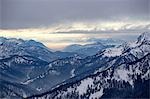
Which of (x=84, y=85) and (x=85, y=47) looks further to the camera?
(x=84, y=85)

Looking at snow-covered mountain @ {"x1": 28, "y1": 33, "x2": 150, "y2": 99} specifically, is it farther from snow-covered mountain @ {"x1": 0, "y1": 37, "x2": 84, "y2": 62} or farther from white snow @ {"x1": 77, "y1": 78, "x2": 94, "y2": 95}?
snow-covered mountain @ {"x1": 0, "y1": 37, "x2": 84, "y2": 62}

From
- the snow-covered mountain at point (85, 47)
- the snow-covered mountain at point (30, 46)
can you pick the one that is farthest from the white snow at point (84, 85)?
the snow-covered mountain at point (85, 47)

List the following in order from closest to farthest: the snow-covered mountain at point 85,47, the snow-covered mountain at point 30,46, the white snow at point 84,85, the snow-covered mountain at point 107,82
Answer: the snow-covered mountain at point 85,47, the snow-covered mountain at point 30,46, the snow-covered mountain at point 107,82, the white snow at point 84,85

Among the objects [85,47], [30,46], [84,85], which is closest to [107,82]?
[84,85]

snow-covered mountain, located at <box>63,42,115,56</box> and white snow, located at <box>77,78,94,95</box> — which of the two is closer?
snow-covered mountain, located at <box>63,42,115,56</box>

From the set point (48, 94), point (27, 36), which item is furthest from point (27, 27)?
point (48, 94)

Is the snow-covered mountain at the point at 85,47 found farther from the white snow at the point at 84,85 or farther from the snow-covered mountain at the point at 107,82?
the white snow at the point at 84,85

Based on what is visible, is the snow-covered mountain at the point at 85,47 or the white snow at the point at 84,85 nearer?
the snow-covered mountain at the point at 85,47

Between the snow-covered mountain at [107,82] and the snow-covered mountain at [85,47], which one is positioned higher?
the snow-covered mountain at [85,47]

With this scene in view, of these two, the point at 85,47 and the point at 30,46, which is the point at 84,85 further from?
the point at 85,47

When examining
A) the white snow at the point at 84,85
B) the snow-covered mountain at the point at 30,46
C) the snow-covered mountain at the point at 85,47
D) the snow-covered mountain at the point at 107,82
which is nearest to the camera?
the snow-covered mountain at the point at 85,47

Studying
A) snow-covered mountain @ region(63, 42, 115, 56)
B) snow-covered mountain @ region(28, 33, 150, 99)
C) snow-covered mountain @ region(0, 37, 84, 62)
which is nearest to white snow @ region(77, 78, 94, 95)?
snow-covered mountain @ region(28, 33, 150, 99)
